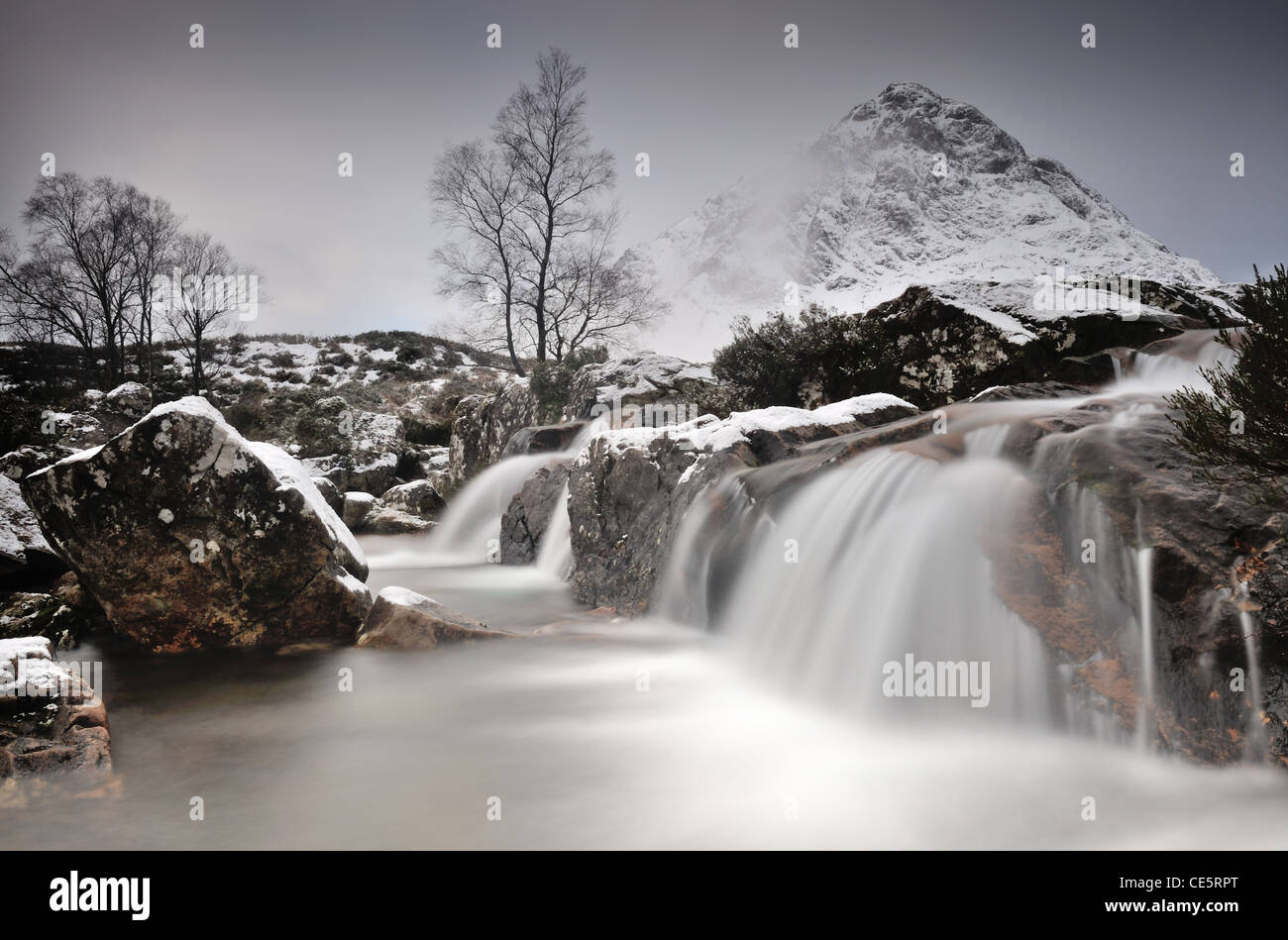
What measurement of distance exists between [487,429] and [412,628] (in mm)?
13034

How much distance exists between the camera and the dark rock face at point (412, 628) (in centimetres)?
598

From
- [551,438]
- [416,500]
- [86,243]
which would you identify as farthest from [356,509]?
[86,243]

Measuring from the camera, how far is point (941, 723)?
13.1ft

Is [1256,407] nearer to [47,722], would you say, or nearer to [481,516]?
[47,722]

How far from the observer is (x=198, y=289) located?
31719 mm

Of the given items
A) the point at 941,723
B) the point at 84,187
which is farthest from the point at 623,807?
the point at 84,187

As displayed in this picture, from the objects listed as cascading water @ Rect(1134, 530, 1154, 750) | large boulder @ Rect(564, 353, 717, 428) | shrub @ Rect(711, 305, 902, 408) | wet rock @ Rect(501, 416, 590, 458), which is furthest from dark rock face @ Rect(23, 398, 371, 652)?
shrub @ Rect(711, 305, 902, 408)

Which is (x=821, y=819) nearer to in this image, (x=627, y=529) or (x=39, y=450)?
(x=627, y=529)

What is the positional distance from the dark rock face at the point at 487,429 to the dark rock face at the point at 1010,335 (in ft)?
33.5

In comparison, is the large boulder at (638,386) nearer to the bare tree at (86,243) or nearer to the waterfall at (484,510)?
the waterfall at (484,510)

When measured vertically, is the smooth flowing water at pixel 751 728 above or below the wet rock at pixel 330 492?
below

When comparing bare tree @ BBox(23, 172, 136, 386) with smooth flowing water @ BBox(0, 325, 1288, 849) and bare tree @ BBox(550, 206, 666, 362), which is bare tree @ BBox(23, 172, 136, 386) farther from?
smooth flowing water @ BBox(0, 325, 1288, 849)

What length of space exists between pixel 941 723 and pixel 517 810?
262cm

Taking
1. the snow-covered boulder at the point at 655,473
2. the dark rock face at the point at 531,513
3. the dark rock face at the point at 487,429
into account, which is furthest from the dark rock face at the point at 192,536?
the dark rock face at the point at 487,429
